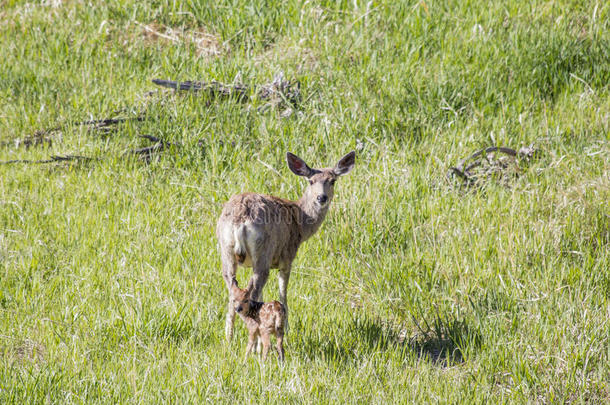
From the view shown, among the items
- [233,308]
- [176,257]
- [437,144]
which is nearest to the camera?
[233,308]

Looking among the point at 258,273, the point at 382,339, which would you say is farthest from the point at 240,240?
the point at 382,339

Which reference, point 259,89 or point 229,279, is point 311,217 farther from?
point 259,89

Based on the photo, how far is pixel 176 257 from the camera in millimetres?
6375

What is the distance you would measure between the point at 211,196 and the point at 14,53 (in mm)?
4024

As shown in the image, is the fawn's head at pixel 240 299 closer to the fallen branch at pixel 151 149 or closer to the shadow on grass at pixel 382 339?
the shadow on grass at pixel 382 339

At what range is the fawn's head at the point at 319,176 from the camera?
6.16 metres

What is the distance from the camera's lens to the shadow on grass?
5387 mm

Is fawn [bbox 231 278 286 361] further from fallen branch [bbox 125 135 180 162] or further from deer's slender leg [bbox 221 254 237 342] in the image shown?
fallen branch [bbox 125 135 180 162]

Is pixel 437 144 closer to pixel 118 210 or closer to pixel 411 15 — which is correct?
pixel 411 15

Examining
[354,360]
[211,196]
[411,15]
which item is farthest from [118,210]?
[411,15]

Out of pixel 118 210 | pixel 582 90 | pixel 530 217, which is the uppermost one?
pixel 582 90

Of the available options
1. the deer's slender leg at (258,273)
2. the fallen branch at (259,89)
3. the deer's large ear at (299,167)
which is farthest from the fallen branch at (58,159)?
the deer's slender leg at (258,273)

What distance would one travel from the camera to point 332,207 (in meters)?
7.16

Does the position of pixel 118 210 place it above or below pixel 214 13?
below
